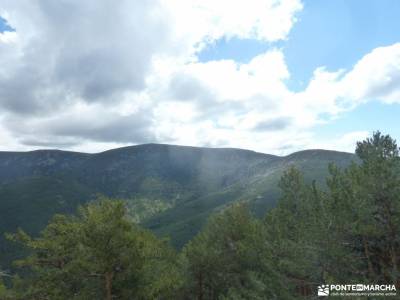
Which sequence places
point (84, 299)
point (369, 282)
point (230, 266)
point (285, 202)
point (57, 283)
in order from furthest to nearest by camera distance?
point (285, 202) → point (230, 266) → point (369, 282) → point (57, 283) → point (84, 299)

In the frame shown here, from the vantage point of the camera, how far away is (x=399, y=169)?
84.9ft

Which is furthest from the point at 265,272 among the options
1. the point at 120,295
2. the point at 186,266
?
the point at 120,295

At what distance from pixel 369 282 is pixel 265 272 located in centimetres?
842

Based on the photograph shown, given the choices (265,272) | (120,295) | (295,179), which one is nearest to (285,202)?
(295,179)

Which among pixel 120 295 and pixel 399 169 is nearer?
pixel 120 295

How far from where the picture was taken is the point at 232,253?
1190 inches

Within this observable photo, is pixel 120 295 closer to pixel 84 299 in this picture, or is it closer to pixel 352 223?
pixel 84 299

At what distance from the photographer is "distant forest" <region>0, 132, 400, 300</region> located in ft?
69.8

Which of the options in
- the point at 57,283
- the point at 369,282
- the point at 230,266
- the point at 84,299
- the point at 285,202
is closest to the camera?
the point at 84,299

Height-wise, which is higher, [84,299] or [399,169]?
[399,169]


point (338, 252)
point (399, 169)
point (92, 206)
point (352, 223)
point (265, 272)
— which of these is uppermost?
point (399, 169)

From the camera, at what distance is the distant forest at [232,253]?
21.3 m

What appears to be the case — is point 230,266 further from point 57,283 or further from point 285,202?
point 285,202

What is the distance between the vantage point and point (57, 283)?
2259 centimetres
